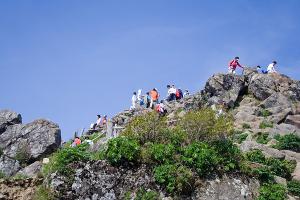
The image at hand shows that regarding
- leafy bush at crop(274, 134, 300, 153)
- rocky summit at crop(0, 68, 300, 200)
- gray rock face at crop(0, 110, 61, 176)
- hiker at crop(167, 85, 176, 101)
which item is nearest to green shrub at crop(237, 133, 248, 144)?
leafy bush at crop(274, 134, 300, 153)

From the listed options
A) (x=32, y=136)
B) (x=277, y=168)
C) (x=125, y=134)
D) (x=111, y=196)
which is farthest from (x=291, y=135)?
(x=32, y=136)

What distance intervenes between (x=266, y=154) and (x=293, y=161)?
1.31m

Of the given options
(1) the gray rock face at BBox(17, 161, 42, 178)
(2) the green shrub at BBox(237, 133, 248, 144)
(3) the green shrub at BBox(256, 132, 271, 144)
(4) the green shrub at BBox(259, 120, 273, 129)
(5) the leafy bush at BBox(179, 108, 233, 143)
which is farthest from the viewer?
(4) the green shrub at BBox(259, 120, 273, 129)

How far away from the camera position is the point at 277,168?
26.7m

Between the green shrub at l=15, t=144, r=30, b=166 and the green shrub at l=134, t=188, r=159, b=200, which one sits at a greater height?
the green shrub at l=15, t=144, r=30, b=166

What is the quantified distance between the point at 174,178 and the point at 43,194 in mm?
4885

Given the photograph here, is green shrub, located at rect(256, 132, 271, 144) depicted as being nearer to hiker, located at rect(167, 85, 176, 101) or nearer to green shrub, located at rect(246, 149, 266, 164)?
green shrub, located at rect(246, 149, 266, 164)

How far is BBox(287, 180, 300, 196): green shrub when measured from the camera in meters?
25.4

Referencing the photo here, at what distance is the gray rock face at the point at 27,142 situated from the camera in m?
36.5

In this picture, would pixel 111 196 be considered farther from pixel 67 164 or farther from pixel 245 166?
pixel 245 166

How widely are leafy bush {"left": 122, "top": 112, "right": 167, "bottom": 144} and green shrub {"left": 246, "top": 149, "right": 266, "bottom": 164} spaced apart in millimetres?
4268

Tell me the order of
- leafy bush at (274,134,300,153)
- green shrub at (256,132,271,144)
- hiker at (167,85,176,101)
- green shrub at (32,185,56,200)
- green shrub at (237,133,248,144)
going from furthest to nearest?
hiker at (167,85,176,101) → green shrub at (237,133,248,144) → green shrub at (256,132,271,144) → leafy bush at (274,134,300,153) → green shrub at (32,185,56,200)

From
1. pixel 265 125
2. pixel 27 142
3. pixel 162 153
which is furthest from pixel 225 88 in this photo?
pixel 162 153

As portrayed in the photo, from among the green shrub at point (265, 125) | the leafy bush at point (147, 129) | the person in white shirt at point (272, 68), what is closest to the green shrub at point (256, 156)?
the leafy bush at point (147, 129)
